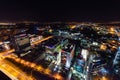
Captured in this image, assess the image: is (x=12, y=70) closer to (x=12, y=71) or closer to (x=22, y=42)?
(x=12, y=71)

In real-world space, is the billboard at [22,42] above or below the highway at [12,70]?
above

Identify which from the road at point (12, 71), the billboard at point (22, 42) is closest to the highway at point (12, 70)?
the road at point (12, 71)

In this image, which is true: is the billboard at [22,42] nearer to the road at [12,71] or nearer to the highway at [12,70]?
the highway at [12,70]

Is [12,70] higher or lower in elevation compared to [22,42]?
lower

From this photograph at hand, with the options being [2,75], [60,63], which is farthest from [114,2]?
[2,75]

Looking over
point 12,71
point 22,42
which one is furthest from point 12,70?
point 22,42

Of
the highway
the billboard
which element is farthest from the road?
the billboard

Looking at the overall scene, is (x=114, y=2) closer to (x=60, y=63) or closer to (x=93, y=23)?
(x=93, y=23)

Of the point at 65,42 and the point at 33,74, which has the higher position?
the point at 65,42

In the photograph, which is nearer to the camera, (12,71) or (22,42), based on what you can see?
(12,71)

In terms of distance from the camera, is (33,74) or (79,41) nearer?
(33,74)

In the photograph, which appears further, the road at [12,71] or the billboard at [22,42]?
the billboard at [22,42]
